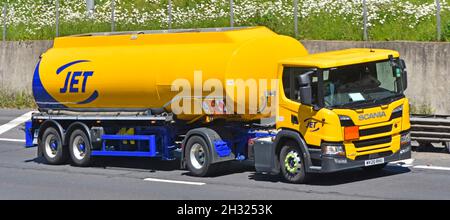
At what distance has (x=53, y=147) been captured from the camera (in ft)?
70.5

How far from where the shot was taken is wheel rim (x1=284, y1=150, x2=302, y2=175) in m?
17.0

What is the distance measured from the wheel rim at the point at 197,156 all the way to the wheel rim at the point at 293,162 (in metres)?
2.06

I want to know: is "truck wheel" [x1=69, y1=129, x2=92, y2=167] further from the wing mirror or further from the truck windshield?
the truck windshield

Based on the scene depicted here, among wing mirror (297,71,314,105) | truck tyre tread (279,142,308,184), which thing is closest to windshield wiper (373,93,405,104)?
wing mirror (297,71,314,105)

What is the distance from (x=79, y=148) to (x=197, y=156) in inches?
137

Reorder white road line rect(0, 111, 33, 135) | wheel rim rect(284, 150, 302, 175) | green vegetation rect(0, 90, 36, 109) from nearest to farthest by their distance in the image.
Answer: wheel rim rect(284, 150, 302, 175), white road line rect(0, 111, 33, 135), green vegetation rect(0, 90, 36, 109)

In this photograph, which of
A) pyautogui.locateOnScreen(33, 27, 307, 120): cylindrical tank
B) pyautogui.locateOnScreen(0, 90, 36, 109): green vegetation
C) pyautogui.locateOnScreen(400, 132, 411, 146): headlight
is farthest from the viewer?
pyautogui.locateOnScreen(0, 90, 36, 109): green vegetation

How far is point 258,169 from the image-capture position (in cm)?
1777

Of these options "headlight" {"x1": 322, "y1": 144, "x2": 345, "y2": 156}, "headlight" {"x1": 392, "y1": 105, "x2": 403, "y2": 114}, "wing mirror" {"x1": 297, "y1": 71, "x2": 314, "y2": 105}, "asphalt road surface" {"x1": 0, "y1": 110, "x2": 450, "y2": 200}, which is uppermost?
"wing mirror" {"x1": 297, "y1": 71, "x2": 314, "y2": 105}

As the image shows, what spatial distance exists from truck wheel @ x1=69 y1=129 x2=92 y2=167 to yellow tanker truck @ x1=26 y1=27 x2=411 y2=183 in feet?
0.09

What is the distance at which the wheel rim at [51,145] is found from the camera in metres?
21.5

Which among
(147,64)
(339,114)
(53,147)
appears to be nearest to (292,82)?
(339,114)

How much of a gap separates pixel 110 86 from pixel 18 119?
1239 centimetres

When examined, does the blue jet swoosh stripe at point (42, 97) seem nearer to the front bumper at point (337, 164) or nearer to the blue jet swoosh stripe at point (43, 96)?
the blue jet swoosh stripe at point (43, 96)
